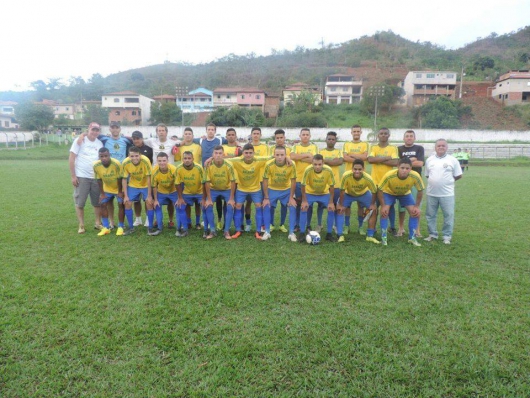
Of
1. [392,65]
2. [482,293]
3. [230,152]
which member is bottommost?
[482,293]

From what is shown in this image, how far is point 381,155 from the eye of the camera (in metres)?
6.34

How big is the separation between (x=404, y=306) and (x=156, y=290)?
2.68 m

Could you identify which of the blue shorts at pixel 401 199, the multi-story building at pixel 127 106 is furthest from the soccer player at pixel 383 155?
the multi-story building at pixel 127 106

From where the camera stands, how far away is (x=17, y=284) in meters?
4.00

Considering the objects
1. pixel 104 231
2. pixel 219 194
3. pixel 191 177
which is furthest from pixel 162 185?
pixel 104 231

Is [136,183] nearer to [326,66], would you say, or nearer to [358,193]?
[358,193]

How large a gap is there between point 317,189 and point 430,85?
5892 cm

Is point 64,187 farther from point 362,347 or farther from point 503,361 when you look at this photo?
point 503,361

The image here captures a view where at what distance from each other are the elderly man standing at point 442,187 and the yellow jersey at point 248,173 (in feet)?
9.77

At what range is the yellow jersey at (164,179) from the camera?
6150 millimetres

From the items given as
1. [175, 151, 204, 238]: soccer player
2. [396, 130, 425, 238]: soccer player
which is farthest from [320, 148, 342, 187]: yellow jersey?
[175, 151, 204, 238]: soccer player

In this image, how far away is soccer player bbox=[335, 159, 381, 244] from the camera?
589cm

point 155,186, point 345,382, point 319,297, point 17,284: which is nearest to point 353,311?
point 319,297

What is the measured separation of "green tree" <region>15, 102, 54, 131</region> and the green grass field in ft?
148
